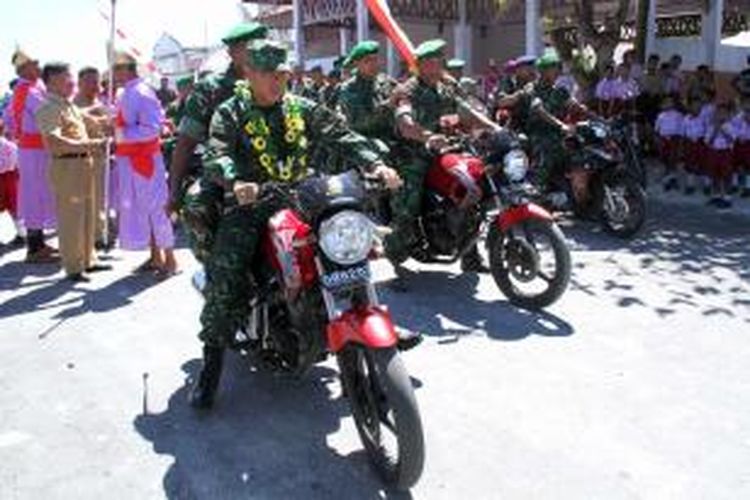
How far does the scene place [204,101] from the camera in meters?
6.14

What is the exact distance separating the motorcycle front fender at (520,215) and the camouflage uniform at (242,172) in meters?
2.21

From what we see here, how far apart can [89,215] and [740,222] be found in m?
6.76

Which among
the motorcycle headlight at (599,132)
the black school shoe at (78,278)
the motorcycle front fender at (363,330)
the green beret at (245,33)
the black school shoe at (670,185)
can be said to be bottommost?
the black school shoe at (78,278)

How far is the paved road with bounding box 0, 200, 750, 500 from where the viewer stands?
165 inches

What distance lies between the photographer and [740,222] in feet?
33.5

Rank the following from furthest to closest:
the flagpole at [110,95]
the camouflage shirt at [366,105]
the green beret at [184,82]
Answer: the green beret at [184,82], the flagpole at [110,95], the camouflage shirt at [366,105]

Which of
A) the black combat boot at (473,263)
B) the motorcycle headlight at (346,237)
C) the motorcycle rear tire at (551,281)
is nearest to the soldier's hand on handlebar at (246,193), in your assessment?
the motorcycle headlight at (346,237)

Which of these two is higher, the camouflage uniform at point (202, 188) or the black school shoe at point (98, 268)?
the camouflage uniform at point (202, 188)

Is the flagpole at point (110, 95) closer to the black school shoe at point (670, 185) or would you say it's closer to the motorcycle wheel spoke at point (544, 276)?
the motorcycle wheel spoke at point (544, 276)

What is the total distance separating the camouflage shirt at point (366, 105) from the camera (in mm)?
7871

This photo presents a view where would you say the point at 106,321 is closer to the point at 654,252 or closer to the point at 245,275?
the point at 245,275

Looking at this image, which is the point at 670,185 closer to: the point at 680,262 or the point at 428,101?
the point at 680,262

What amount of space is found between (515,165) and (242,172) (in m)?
2.59

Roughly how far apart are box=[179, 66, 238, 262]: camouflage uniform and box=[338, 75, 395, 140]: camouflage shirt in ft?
5.71
